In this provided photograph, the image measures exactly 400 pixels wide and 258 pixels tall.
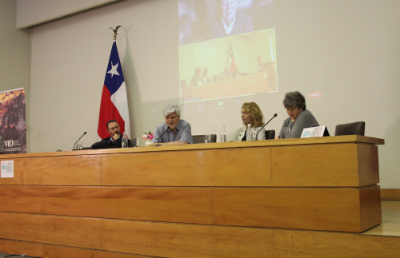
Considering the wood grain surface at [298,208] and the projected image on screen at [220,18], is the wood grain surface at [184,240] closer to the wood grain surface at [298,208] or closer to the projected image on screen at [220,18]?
the wood grain surface at [298,208]

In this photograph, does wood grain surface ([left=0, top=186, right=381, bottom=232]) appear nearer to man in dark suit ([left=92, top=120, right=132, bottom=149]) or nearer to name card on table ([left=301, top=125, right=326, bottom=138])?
name card on table ([left=301, top=125, right=326, bottom=138])

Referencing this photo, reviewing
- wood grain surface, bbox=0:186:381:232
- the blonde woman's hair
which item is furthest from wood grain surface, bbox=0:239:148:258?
the blonde woman's hair

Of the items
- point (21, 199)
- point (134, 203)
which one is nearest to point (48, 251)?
point (21, 199)

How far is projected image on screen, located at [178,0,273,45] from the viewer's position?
457cm

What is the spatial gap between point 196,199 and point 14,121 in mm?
2712

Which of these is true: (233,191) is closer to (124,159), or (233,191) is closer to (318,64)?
(124,159)

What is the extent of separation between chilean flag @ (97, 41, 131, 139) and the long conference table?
2350 mm

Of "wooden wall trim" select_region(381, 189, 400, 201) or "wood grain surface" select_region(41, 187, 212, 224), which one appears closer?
"wood grain surface" select_region(41, 187, 212, 224)

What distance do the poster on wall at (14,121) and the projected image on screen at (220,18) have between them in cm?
245

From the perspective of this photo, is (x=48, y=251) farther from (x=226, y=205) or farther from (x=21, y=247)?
(x=226, y=205)

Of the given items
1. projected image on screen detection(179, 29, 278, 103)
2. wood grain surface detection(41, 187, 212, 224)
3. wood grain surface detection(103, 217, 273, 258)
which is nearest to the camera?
wood grain surface detection(103, 217, 273, 258)

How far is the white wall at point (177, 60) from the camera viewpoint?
12.8ft

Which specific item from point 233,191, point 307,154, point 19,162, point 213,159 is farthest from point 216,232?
point 19,162

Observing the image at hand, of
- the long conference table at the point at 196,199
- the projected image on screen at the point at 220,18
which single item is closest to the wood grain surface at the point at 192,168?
the long conference table at the point at 196,199
